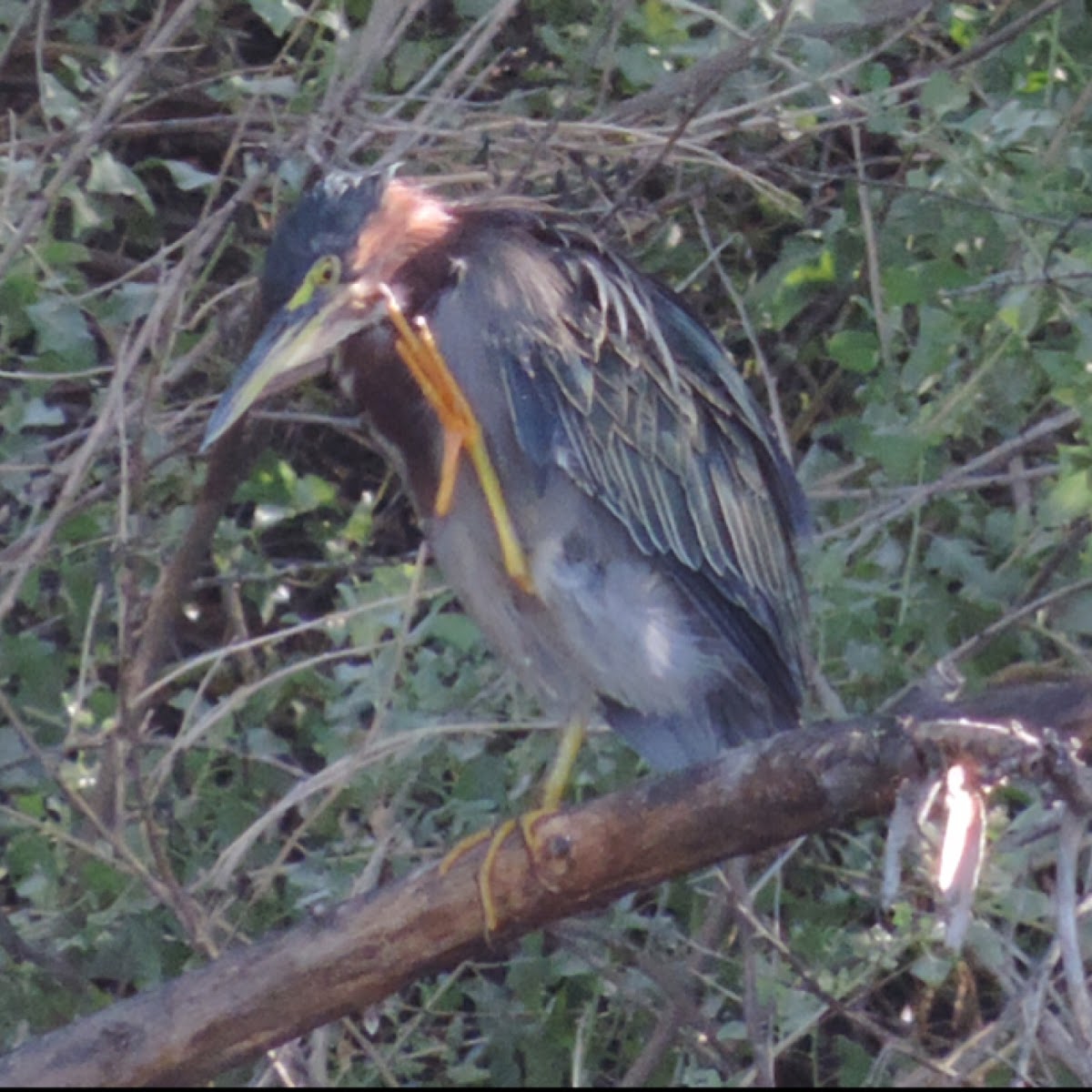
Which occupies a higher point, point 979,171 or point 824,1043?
point 979,171

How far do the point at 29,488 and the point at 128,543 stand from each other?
0.40 m

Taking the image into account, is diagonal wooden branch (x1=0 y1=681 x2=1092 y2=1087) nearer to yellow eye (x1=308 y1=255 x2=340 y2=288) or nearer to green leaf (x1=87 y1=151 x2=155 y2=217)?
yellow eye (x1=308 y1=255 x2=340 y2=288)

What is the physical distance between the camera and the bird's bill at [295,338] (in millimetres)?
1832

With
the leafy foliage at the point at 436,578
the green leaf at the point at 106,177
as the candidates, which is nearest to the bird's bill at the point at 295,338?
the leafy foliage at the point at 436,578

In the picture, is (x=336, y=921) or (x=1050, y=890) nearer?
(x=336, y=921)

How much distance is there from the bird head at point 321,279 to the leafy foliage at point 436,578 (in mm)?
171

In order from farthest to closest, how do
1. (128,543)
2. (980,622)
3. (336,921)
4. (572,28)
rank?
(572,28)
(980,622)
(128,543)
(336,921)

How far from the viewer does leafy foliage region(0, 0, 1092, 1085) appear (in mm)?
1950

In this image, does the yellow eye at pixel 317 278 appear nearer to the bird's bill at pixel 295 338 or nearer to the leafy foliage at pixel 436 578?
the bird's bill at pixel 295 338

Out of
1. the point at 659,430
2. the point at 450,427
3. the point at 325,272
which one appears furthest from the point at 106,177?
the point at 659,430

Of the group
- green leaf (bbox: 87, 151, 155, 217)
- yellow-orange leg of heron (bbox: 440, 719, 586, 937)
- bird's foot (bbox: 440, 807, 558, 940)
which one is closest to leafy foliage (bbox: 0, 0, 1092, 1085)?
green leaf (bbox: 87, 151, 155, 217)

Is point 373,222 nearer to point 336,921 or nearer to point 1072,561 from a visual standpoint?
point 336,921

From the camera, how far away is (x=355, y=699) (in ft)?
6.85

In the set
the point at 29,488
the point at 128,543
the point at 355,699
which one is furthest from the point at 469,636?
the point at 29,488
